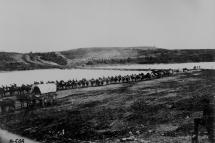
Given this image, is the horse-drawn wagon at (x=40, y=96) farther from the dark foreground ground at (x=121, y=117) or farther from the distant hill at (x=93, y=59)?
the distant hill at (x=93, y=59)

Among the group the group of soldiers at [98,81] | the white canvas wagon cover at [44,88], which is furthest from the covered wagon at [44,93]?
the group of soldiers at [98,81]

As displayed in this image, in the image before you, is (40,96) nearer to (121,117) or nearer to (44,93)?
(44,93)

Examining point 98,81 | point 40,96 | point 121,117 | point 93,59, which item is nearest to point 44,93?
point 40,96

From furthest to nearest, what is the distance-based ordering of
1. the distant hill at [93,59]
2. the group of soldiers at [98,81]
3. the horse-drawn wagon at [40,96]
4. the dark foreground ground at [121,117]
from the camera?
the distant hill at [93,59] < the group of soldiers at [98,81] < the horse-drawn wagon at [40,96] < the dark foreground ground at [121,117]

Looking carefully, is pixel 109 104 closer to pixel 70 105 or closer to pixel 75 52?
pixel 70 105

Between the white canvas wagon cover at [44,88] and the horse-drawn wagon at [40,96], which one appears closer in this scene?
the horse-drawn wagon at [40,96]

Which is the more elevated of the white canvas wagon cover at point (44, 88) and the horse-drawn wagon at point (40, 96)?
the white canvas wagon cover at point (44, 88)

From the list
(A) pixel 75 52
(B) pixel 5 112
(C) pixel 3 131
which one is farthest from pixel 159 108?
(A) pixel 75 52
